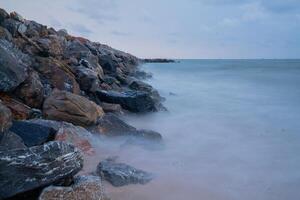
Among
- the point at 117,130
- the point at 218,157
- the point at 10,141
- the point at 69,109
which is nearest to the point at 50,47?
the point at 69,109

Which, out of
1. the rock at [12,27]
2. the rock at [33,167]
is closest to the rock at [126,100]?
the rock at [12,27]

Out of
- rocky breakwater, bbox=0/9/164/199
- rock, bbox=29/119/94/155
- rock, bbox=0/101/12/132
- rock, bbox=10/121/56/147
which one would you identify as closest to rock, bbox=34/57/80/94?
rocky breakwater, bbox=0/9/164/199

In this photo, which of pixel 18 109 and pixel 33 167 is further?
pixel 18 109

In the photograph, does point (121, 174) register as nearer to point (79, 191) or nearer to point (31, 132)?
point (79, 191)

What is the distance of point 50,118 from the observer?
7453mm

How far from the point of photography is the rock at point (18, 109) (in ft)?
23.5

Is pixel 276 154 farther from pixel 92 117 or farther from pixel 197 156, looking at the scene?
pixel 92 117

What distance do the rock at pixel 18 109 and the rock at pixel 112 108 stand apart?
2.61 meters

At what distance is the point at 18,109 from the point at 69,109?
0.95m

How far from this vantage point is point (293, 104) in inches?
593

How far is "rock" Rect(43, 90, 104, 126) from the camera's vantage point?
7508 mm

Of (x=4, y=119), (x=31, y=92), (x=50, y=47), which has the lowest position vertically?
(x=4, y=119)

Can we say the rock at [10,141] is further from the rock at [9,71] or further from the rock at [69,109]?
the rock at [9,71]

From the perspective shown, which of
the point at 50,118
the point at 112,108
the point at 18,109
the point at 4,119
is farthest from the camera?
the point at 112,108
